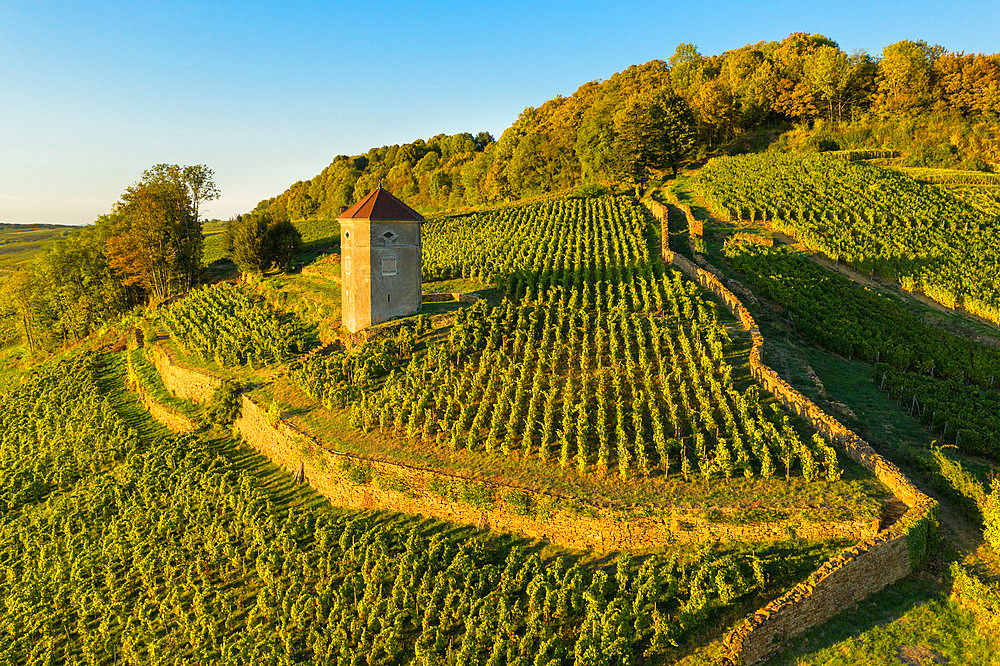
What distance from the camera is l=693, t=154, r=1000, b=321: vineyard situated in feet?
117

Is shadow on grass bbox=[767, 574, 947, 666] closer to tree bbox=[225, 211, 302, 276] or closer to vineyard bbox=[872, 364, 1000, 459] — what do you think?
vineyard bbox=[872, 364, 1000, 459]

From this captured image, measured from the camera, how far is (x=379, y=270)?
93.5 feet

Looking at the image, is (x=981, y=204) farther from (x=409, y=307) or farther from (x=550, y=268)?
(x=409, y=307)

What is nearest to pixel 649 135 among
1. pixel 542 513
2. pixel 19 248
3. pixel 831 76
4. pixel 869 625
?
pixel 831 76

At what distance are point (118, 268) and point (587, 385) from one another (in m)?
42.8

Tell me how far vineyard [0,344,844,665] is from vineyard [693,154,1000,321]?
3080cm

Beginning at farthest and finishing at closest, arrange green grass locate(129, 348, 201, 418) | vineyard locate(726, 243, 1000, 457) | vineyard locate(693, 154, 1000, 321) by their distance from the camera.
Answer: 1. vineyard locate(693, 154, 1000, 321)
2. green grass locate(129, 348, 201, 418)
3. vineyard locate(726, 243, 1000, 457)

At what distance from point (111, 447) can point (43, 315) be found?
32221mm

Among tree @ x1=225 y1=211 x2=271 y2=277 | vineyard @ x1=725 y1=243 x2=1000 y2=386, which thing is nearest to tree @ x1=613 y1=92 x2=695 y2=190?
vineyard @ x1=725 y1=243 x2=1000 y2=386

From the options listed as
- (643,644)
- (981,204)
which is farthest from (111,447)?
(981,204)

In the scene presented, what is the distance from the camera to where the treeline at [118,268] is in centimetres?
4459

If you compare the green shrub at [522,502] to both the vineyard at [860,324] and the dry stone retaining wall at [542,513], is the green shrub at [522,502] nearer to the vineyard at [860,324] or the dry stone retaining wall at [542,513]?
the dry stone retaining wall at [542,513]

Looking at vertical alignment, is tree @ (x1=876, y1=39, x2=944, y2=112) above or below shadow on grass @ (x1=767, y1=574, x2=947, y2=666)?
above

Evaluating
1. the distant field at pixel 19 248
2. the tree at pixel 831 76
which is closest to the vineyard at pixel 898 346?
the tree at pixel 831 76
